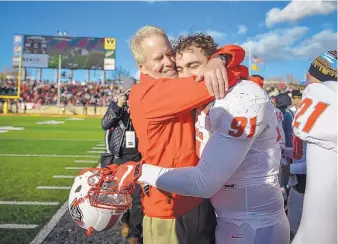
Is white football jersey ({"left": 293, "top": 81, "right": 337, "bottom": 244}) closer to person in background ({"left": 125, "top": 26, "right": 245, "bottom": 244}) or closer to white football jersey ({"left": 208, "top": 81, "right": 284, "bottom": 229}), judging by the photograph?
white football jersey ({"left": 208, "top": 81, "right": 284, "bottom": 229})

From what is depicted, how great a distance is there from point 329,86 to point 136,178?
92 cm

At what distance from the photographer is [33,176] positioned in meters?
6.98

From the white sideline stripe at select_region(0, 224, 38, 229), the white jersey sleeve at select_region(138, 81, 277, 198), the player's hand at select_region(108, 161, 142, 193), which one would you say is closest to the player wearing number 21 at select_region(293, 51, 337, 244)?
the white jersey sleeve at select_region(138, 81, 277, 198)

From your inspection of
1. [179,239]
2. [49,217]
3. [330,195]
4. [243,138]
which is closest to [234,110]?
[243,138]

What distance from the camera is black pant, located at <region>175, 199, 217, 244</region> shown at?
1799 mm

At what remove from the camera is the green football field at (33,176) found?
14.3 feet

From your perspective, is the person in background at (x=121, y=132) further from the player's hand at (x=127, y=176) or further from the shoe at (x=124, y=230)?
the player's hand at (x=127, y=176)

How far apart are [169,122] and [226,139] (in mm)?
327

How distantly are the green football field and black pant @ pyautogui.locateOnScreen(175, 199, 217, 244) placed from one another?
8.65 ft

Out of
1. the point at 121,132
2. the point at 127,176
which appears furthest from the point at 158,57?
the point at 121,132

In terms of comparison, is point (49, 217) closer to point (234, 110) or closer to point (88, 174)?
point (88, 174)

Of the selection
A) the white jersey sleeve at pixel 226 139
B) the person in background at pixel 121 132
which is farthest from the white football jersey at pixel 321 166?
the person in background at pixel 121 132

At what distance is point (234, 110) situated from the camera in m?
1.52

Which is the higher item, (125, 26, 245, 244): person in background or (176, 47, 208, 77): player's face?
(176, 47, 208, 77): player's face
